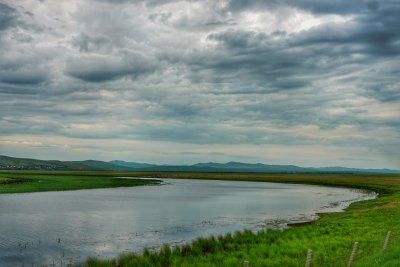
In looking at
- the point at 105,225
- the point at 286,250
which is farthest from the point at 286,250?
the point at 105,225

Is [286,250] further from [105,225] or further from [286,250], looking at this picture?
[105,225]

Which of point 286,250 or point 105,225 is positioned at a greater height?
point 286,250

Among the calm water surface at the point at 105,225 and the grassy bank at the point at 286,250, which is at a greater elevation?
the grassy bank at the point at 286,250

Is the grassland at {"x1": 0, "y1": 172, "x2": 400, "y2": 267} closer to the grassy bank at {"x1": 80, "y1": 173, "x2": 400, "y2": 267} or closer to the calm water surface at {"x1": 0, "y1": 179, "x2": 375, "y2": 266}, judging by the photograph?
the grassy bank at {"x1": 80, "y1": 173, "x2": 400, "y2": 267}

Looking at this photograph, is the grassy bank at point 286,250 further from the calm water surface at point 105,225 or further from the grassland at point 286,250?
the calm water surface at point 105,225

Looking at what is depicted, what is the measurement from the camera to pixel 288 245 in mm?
31094

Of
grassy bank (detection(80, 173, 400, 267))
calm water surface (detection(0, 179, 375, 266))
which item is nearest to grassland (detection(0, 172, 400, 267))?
grassy bank (detection(80, 173, 400, 267))

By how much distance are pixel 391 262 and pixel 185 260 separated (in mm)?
13060

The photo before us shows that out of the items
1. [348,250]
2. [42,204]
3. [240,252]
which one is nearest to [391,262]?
[348,250]

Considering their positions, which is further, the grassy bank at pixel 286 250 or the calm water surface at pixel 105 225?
the calm water surface at pixel 105 225

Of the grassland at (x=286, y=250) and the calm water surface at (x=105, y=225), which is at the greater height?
the grassland at (x=286, y=250)

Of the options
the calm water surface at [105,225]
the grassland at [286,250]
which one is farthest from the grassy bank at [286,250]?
the calm water surface at [105,225]

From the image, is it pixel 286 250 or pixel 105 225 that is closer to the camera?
pixel 286 250

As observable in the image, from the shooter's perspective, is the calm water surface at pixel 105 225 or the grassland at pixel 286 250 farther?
the calm water surface at pixel 105 225
